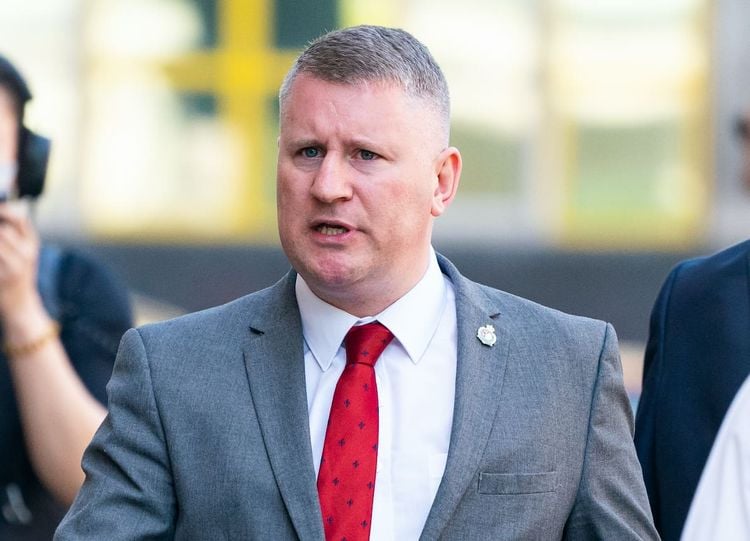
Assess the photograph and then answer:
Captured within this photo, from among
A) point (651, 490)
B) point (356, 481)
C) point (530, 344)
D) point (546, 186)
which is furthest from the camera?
point (546, 186)

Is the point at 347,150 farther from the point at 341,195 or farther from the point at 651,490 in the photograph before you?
the point at 651,490

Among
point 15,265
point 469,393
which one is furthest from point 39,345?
point 469,393

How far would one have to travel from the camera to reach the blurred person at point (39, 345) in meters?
3.81

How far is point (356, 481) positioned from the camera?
9.46 ft

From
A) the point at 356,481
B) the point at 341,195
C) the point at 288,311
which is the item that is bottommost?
the point at 356,481

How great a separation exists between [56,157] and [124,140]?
1.10 feet

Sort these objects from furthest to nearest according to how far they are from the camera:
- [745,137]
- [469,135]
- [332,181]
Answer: [469,135], [745,137], [332,181]

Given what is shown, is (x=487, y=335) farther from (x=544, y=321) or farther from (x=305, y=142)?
(x=305, y=142)

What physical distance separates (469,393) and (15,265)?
1386mm

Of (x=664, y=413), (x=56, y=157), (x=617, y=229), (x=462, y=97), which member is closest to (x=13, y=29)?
(x=56, y=157)

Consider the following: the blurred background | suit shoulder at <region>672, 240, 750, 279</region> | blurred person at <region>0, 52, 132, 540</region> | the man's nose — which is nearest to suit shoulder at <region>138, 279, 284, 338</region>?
the man's nose

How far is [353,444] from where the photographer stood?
2.91 m

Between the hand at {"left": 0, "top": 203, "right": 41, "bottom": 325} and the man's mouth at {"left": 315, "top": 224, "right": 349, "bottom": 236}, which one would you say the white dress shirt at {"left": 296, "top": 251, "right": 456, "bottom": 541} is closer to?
the man's mouth at {"left": 315, "top": 224, "right": 349, "bottom": 236}

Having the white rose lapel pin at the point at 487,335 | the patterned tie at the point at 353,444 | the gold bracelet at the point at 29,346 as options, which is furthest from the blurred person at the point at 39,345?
the white rose lapel pin at the point at 487,335
